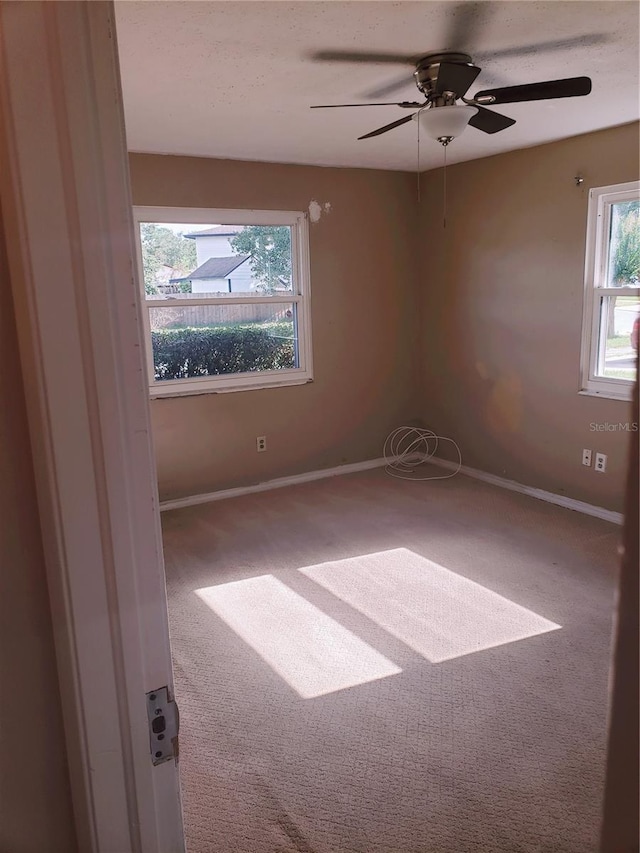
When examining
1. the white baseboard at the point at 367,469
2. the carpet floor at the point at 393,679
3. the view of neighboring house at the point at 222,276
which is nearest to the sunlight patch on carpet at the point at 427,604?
the carpet floor at the point at 393,679

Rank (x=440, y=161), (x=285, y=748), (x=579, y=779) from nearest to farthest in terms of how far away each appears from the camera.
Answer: (x=579, y=779), (x=285, y=748), (x=440, y=161)

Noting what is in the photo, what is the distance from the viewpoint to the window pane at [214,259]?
A: 14.1 ft

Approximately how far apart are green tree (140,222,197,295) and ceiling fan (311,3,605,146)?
2.11m

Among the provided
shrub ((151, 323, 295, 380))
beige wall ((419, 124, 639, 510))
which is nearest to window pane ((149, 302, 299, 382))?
shrub ((151, 323, 295, 380))

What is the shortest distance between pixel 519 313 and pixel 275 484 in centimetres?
222

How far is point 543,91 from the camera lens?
7.45 ft

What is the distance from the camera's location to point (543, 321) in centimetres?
438

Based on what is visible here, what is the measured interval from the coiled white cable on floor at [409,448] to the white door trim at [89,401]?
459cm

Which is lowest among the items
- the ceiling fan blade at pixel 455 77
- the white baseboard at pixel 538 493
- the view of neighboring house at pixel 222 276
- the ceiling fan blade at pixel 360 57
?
the white baseboard at pixel 538 493

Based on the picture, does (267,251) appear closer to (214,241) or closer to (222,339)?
(214,241)

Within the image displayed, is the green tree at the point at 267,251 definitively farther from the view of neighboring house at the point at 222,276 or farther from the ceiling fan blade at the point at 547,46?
the ceiling fan blade at the point at 547,46

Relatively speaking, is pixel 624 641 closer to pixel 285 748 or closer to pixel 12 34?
pixel 12 34

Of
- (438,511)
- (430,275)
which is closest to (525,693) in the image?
(438,511)

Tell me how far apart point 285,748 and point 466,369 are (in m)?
3.49
